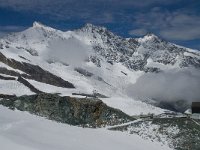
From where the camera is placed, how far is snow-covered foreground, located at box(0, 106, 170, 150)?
26234 mm

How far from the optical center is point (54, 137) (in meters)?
30.0

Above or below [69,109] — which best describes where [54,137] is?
below

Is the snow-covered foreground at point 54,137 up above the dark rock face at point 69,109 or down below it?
below

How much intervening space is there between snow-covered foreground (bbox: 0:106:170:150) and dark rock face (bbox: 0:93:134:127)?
469cm

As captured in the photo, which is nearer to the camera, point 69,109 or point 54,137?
point 54,137

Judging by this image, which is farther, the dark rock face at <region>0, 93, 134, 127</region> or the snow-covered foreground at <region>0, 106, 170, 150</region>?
the dark rock face at <region>0, 93, 134, 127</region>

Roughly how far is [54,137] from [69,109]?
53.7 ft

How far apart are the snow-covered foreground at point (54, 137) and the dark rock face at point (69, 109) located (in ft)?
15.4

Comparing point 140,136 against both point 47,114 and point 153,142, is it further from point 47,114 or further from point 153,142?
point 47,114

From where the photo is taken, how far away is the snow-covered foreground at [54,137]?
26.2 m

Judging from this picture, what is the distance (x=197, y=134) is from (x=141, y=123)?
6.40 metres

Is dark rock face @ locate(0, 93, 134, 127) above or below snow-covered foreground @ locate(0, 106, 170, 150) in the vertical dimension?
above

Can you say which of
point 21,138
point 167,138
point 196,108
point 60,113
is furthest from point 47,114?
point 196,108

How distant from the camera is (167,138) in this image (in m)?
38.7
